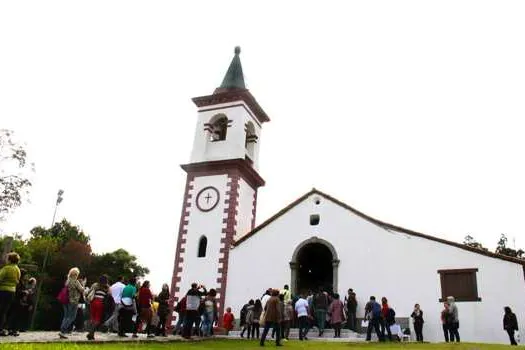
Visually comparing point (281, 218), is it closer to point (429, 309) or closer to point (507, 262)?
point (429, 309)

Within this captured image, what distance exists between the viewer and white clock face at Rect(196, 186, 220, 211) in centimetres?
2659

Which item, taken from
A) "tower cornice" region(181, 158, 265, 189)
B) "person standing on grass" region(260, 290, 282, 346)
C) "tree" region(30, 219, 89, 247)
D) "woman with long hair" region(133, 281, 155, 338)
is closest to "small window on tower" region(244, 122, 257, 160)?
"tower cornice" region(181, 158, 265, 189)

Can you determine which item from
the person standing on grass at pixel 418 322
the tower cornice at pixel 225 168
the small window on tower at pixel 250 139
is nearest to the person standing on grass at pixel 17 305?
the person standing on grass at pixel 418 322

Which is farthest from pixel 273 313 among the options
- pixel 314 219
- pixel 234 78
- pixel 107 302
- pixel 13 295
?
pixel 234 78

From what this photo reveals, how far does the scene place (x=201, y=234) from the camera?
26000mm

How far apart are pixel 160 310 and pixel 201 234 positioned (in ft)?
32.9

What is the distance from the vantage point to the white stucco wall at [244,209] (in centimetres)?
2644

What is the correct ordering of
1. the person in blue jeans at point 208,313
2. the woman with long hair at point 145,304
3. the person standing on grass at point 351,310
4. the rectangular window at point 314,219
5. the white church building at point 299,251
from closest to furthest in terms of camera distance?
the woman with long hair at point 145,304, the person in blue jeans at point 208,313, the white church building at point 299,251, the person standing on grass at point 351,310, the rectangular window at point 314,219

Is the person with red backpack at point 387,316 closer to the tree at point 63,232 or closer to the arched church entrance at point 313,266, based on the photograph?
the arched church entrance at point 313,266

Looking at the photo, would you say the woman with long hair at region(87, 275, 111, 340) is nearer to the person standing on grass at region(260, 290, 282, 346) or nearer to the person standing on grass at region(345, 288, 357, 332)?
the person standing on grass at region(260, 290, 282, 346)

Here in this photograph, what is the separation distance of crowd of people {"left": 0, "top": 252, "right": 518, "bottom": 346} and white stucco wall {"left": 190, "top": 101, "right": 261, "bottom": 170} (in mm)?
9822

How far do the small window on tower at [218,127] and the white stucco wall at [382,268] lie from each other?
714cm

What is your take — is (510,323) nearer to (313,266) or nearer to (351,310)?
(351,310)

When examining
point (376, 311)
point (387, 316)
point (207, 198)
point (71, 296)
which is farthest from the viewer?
point (207, 198)
